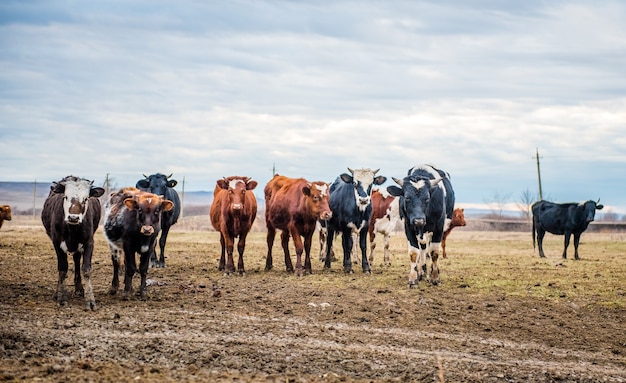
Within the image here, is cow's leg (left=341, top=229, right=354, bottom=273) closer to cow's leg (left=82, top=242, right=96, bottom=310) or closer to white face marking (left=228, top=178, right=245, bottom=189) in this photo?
white face marking (left=228, top=178, right=245, bottom=189)

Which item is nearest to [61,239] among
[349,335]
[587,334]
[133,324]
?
[133,324]

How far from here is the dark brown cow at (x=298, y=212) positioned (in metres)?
17.8

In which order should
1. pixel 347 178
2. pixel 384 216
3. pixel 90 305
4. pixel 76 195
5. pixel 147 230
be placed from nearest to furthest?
1. pixel 90 305
2. pixel 76 195
3. pixel 147 230
4. pixel 347 178
5. pixel 384 216

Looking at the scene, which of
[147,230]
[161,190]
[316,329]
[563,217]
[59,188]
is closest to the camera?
[316,329]

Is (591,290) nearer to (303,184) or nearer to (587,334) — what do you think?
(587,334)

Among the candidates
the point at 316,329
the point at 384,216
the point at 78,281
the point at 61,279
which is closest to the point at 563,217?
the point at 384,216

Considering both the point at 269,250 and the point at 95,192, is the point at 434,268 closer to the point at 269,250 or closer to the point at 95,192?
the point at 269,250

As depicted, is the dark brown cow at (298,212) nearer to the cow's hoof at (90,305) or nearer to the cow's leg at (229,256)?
the cow's leg at (229,256)

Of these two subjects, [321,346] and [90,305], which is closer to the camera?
[321,346]

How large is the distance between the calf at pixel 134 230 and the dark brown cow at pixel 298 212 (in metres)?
4.64

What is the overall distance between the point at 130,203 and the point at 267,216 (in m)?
6.19

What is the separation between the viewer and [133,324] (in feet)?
35.8

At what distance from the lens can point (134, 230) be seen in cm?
1359

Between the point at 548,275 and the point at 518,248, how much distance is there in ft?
46.7
